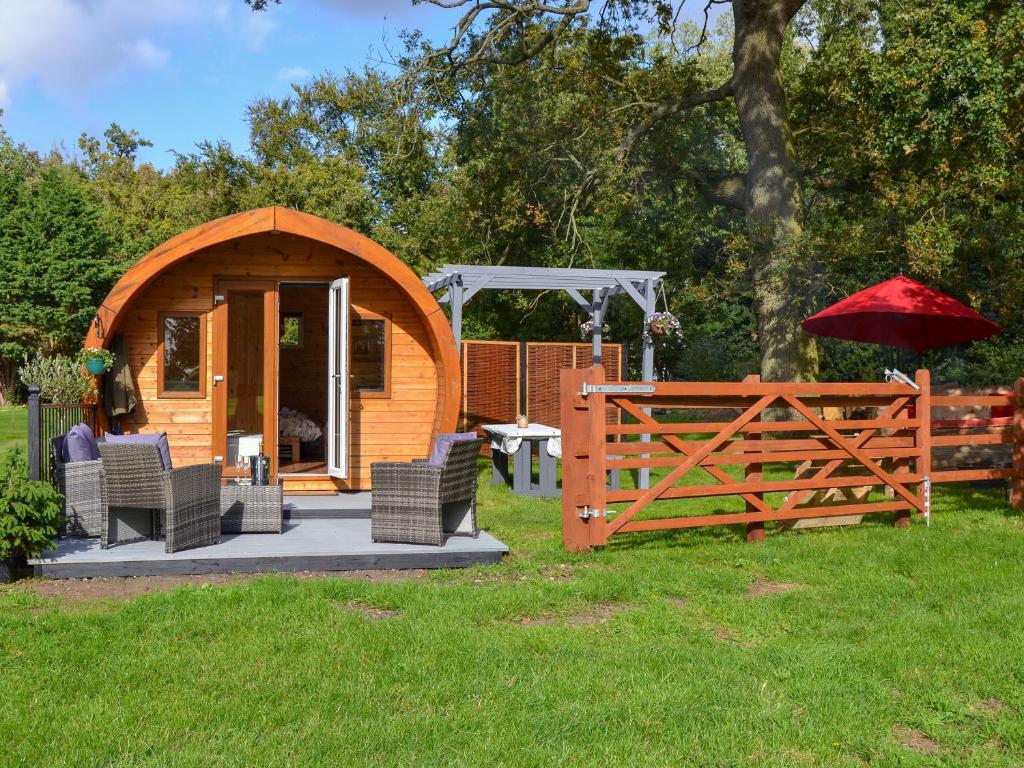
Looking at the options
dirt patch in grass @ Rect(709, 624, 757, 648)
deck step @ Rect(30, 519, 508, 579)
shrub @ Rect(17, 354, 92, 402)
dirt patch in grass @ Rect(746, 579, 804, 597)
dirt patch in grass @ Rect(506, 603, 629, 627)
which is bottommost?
dirt patch in grass @ Rect(709, 624, 757, 648)

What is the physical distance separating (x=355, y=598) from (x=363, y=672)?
153cm

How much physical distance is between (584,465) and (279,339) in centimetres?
352

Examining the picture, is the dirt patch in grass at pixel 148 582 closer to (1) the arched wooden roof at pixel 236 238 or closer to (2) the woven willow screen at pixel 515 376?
(1) the arched wooden roof at pixel 236 238

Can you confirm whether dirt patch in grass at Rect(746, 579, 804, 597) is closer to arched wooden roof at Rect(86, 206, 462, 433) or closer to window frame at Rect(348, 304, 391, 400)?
arched wooden roof at Rect(86, 206, 462, 433)

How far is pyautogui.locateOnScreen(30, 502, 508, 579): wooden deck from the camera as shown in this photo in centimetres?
654

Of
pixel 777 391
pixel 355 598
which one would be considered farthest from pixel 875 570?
pixel 355 598

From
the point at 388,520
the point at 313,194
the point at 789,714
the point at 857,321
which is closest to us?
→ the point at 789,714

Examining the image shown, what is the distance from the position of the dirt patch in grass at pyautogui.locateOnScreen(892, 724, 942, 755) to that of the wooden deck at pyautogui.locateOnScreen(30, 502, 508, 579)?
3642mm

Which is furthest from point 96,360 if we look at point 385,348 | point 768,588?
point 768,588

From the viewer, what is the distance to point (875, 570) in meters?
6.73

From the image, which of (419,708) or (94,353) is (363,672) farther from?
(94,353)

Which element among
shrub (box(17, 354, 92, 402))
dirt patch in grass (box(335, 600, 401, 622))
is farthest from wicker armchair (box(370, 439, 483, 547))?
shrub (box(17, 354, 92, 402))

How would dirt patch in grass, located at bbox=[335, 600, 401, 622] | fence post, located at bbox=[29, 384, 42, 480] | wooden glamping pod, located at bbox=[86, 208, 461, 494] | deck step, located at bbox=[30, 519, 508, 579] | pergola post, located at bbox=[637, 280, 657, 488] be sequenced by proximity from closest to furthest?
dirt patch in grass, located at bbox=[335, 600, 401, 622] → deck step, located at bbox=[30, 519, 508, 579] → fence post, located at bbox=[29, 384, 42, 480] → wooden glamping pod, located at bbox=[86, 208, 461, 494] → pergola post, located at bbox=[637, 280, 657, 488]

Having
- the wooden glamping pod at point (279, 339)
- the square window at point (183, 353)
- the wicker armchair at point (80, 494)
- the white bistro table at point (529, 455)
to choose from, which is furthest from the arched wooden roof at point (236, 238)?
the white bistro table at point (529, 455)
